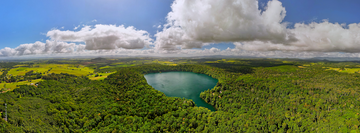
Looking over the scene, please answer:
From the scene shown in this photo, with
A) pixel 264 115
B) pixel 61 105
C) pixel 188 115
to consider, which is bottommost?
pixel 264 115

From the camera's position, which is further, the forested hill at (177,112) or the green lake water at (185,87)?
the green lake water at (185,87)

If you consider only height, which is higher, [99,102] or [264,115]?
[99,102]

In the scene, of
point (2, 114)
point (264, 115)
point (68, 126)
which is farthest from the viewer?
point (264, 115)

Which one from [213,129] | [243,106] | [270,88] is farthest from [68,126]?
[270,88]

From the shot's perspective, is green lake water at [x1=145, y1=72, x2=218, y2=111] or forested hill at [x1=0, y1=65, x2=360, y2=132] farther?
green lake water at [x1=145, y1=72, x2=218, y2=111]

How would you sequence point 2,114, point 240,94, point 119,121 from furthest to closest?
point 240,94 < point 119,121 < point 2,114

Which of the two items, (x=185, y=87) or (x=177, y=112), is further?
(x=185, y=87)

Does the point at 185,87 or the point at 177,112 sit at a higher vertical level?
the point at 177,112

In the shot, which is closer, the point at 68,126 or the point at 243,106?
the point at 68,126

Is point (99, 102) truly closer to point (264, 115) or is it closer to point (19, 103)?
point (19, 103)

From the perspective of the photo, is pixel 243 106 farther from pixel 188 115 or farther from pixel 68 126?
pixel 68 126
